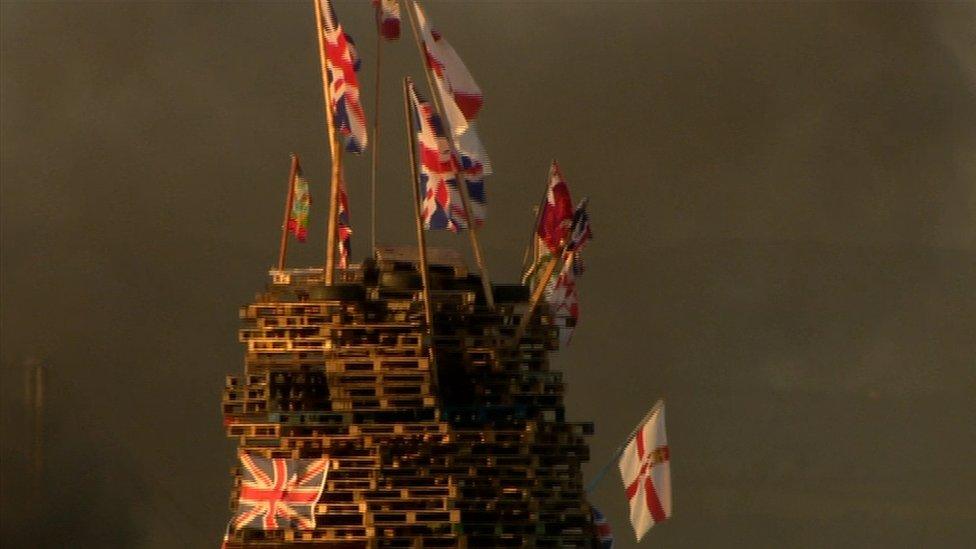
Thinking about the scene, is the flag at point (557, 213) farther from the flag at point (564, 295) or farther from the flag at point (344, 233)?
the flag at point (344, 233)

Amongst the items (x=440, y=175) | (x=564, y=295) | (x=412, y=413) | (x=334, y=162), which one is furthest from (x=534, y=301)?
(x=334, y=162)

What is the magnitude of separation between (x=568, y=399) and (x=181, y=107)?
703 centimetres

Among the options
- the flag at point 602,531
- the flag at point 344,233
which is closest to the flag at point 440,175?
the flag at point 344,233

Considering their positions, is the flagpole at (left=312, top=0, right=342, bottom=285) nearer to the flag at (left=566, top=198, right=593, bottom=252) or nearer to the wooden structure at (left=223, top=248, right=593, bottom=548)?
the wooden structure at (left=223, top=248, right=593, bottom=548)

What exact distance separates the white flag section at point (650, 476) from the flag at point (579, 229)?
2.11 metres

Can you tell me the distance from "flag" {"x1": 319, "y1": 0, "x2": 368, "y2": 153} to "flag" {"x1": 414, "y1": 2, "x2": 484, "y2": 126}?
0.94 meters

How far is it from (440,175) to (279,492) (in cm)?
402

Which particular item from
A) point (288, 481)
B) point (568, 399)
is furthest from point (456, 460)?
point (568, 399)

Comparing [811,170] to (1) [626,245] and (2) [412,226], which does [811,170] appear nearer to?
(1) [626,245]

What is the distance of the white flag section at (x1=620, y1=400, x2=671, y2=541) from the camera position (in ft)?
104

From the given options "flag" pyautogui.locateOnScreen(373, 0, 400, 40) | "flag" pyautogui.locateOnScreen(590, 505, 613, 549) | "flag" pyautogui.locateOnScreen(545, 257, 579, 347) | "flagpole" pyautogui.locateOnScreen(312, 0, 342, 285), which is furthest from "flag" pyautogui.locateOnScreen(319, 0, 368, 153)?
"flag" pyautogui.locateOnScreen(590, 505, 613, 549)

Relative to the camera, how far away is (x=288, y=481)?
3111 cm

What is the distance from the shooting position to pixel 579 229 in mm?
32688

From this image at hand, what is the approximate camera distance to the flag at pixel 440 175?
1262 inches
